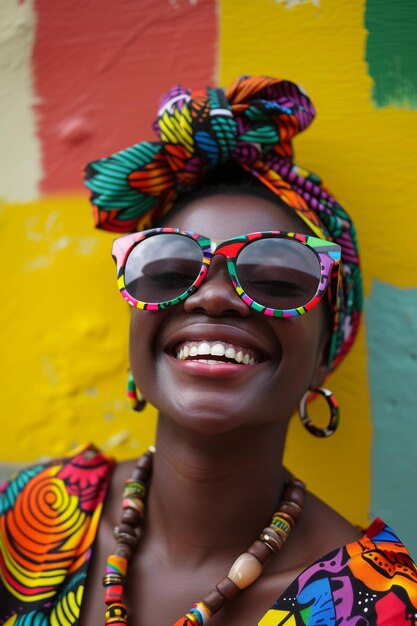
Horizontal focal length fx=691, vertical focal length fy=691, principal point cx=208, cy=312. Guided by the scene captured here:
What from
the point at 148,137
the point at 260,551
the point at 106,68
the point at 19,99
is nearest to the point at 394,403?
the point at 260,551

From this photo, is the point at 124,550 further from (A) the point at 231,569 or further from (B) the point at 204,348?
(B) the point at 204,348

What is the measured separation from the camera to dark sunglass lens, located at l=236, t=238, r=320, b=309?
1.31 m

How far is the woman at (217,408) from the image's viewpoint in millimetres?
1299

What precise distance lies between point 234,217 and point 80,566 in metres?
0.81

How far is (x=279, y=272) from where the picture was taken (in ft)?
4.35

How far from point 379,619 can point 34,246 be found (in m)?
1.43

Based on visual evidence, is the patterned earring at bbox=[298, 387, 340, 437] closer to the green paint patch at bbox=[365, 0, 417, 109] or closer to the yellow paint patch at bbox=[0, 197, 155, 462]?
the yellow paint patch at bbox=[0, 197, 155, 462]

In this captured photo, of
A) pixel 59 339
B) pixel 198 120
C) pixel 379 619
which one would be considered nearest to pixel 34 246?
pixel 59 339

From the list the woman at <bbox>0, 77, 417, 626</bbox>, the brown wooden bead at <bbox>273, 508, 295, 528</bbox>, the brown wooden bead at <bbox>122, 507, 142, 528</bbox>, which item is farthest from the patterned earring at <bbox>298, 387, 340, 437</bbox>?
the brown wooden bead at <bbox>122, 507, 142, 528</bbox>

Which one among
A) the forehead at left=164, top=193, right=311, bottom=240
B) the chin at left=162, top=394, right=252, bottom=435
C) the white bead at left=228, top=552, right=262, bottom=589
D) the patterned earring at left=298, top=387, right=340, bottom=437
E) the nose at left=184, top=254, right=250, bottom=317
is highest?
the forehead at left=164, top=193, right=311, bottom=240

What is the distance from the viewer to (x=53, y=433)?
208 centimetres

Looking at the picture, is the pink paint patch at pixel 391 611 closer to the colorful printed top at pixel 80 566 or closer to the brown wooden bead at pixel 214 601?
the colorful printed top at pixel 80 566

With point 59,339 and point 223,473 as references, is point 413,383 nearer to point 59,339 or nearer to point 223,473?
point 223,473

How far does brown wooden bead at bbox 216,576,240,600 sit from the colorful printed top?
0.33 feet
